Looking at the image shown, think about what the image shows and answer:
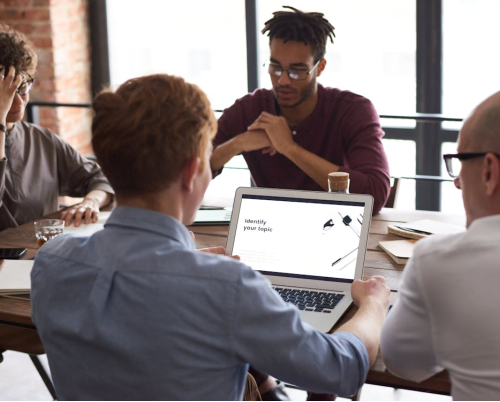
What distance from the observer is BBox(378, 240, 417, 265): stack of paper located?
1.88 m

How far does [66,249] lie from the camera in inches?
45.4

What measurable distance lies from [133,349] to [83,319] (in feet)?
0.31

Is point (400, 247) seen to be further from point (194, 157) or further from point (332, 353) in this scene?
point (194, 157)

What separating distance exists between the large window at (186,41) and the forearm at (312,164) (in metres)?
1.87

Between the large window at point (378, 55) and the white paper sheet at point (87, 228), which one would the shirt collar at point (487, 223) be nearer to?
Answer: the white paper sheet at point (87, 228)

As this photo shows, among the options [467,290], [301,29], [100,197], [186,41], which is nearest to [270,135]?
[301,29]

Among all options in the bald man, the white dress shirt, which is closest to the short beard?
the bald man

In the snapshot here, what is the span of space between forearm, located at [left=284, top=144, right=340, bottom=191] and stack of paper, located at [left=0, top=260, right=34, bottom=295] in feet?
3.19

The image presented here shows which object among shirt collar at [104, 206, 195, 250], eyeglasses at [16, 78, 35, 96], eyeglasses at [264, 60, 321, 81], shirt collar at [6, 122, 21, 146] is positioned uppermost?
eyeglasses at [264, 60, 321, 81]

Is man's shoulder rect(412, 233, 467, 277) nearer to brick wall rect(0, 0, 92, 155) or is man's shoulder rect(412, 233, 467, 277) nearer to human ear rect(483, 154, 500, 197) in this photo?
human ear rect(483, 154, 500, 197)

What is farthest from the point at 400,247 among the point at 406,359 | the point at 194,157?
the point at 194,157

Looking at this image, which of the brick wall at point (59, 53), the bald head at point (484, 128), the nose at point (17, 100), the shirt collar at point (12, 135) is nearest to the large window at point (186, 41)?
the brick wall at point (59, 53)

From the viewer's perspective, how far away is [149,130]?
1073 millimetres

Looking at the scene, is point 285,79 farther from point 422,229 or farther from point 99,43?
point 99,43
